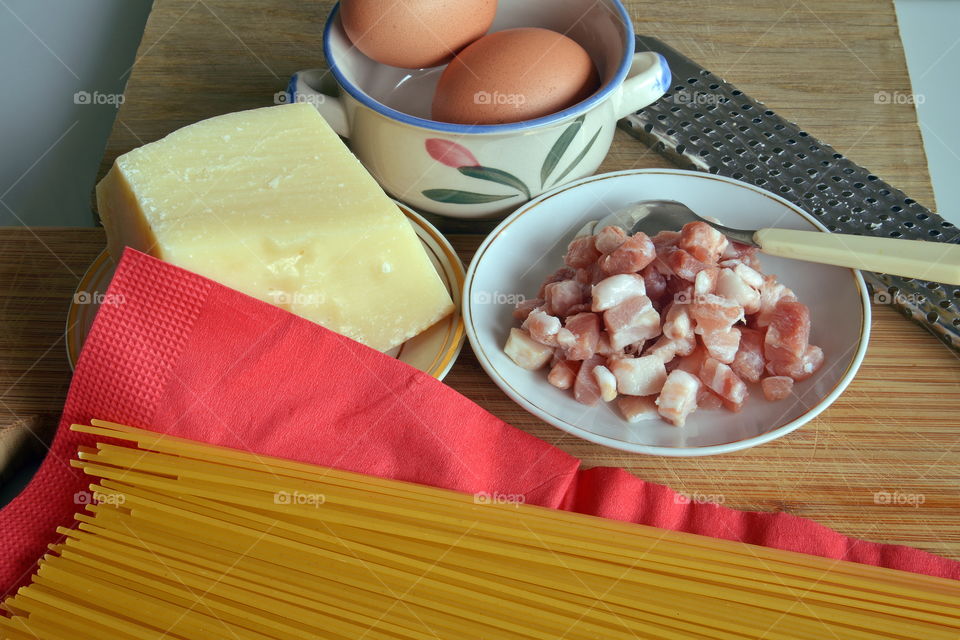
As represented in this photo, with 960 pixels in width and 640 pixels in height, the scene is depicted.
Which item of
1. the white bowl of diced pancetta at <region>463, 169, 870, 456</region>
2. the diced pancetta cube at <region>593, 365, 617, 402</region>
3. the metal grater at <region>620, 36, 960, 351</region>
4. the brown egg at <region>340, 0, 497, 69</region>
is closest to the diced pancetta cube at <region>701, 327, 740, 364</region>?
the white bowl of diced pancetta at <region>463, 169, 870, 456</region>

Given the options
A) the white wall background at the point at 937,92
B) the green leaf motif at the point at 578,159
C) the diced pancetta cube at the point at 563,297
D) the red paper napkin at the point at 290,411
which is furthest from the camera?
the white wall background at the point at 937,92

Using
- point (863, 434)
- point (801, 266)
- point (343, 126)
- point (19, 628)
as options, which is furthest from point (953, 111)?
point (19, 628)

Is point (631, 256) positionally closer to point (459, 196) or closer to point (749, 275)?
point (749, 275)

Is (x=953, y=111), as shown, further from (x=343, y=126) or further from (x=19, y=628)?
(x=19, y=628)

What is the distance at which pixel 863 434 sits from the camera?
0.90 meters

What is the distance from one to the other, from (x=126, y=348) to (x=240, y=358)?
109 mm

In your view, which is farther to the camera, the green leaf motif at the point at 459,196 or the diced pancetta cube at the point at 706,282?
the green leaf motif at the point at 459,196

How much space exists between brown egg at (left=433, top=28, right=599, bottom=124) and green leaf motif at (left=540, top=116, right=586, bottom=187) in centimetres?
3

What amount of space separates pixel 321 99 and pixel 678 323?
20.4 inches

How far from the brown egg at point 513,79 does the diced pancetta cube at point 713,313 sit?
0.98ft

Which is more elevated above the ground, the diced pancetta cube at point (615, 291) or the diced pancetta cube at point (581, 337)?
the diced pancetta cube at point (615, 291)

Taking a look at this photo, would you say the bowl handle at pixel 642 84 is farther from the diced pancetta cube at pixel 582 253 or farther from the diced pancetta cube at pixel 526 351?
the diced pancetta cube at pixel 526 351

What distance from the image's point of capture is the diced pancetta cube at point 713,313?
853 millimetres

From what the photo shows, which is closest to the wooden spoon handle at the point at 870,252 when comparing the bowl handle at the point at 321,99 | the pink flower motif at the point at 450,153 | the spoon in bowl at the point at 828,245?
the spoon in bowl at the point at 828,245
